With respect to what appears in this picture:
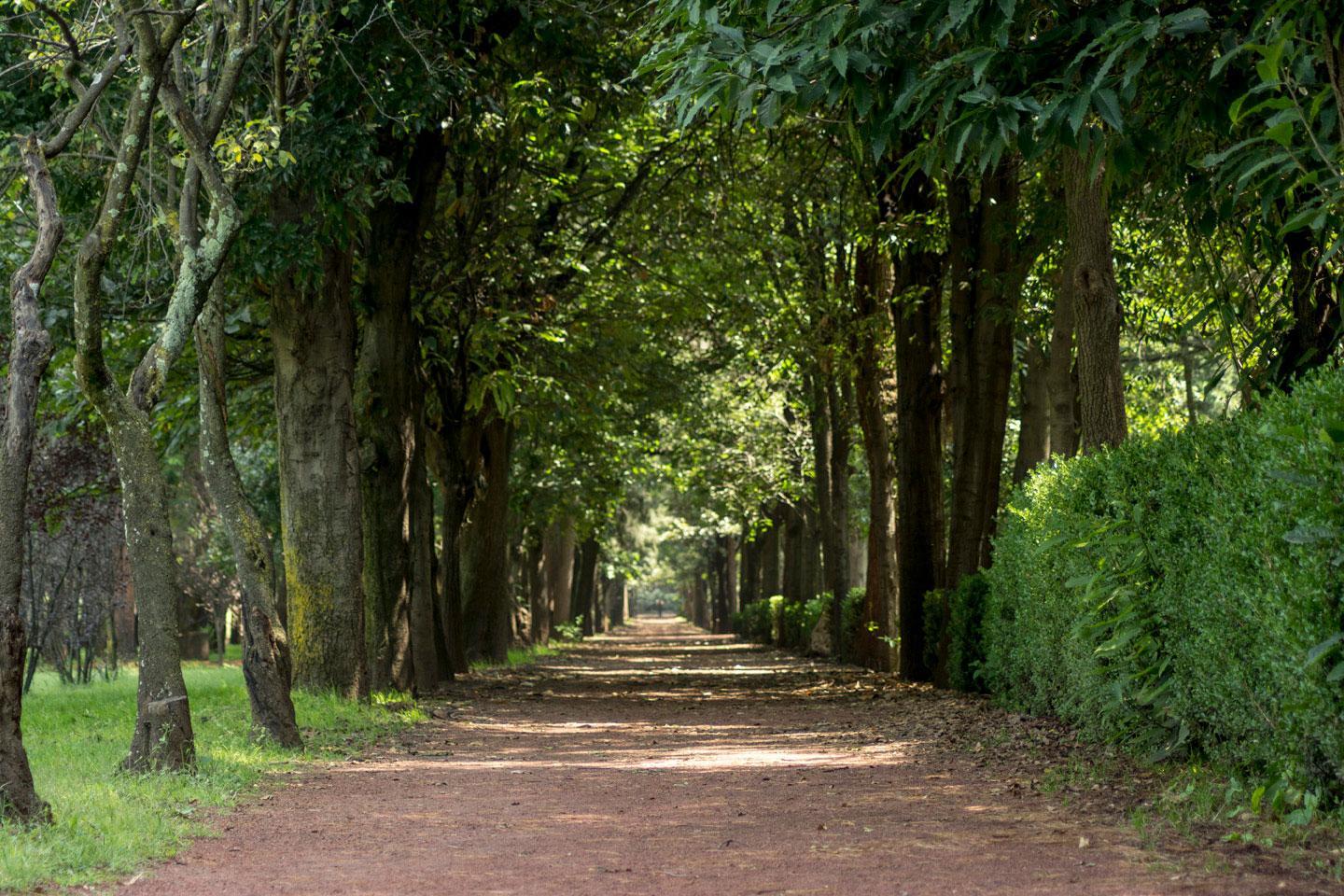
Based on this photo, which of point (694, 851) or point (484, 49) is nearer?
point (694, 851)

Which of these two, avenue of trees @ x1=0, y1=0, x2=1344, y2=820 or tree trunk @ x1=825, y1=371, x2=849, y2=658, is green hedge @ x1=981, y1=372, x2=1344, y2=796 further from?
tree trunk @ x1=825, y1=371, x2=849, y2=658

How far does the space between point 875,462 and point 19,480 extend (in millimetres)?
17058

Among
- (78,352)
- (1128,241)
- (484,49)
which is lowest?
(78,352)

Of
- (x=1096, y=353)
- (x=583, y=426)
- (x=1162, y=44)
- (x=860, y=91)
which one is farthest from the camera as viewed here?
(x=583, y=426)

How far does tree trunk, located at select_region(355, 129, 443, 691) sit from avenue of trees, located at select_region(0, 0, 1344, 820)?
5 cm

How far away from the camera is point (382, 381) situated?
17078 millimetres

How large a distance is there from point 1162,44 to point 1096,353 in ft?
12.4

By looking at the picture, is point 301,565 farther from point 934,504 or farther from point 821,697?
point 934,504

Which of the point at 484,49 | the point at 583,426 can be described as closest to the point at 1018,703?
the point at 484,49

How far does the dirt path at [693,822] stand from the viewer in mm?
6176

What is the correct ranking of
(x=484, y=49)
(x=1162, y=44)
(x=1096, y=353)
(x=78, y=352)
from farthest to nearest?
(x=484, y=49) → (x=1096, y=353) → (x=78, y=352) → (x=1162, y=44)

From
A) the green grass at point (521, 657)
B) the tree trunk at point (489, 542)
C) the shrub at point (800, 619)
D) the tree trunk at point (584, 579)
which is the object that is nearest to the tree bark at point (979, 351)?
the tree trunk at point (489, 542)

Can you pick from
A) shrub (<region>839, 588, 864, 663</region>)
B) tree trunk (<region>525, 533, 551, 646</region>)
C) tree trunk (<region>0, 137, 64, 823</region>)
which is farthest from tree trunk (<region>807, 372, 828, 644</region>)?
tree trunk (<region>0, 137, 64, 823</region>)

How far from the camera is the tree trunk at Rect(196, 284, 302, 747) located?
36.6 ft
